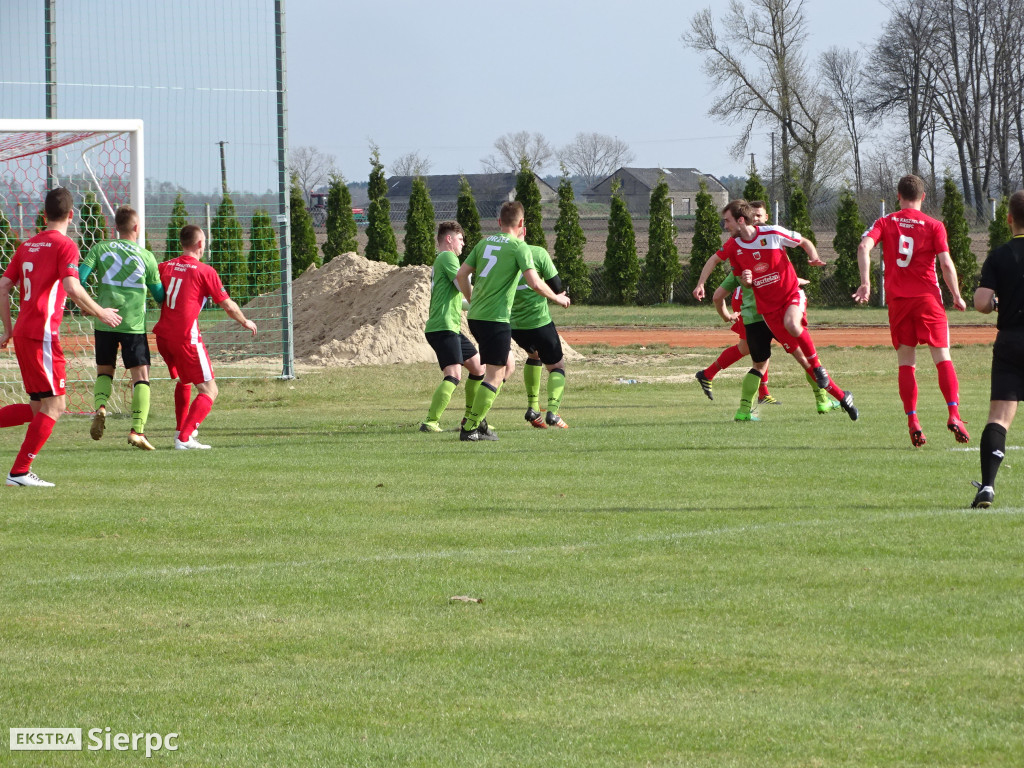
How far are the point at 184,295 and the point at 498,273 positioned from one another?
2930 millimetres

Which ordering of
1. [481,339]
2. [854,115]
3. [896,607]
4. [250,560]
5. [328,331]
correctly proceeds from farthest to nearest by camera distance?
[854,115] < [328,331] < [481,339] < [250,560] < [896,607]

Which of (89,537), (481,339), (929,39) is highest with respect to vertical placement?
(929,39)

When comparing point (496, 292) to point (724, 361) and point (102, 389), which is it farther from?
point (102, 389)

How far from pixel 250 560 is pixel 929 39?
5636 centimetres

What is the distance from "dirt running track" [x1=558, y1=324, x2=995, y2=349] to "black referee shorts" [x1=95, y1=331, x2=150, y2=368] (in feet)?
52.0

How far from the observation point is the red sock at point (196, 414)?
38.5ft

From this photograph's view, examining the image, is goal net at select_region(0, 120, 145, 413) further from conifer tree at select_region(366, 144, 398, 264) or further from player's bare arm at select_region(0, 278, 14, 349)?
conifer tree at select_region(366, 144, 398, 264)

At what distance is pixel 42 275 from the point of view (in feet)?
31.5

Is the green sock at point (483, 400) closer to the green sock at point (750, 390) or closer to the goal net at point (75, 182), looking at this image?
the green sock at point (750, 390)

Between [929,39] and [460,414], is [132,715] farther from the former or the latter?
[929,39]

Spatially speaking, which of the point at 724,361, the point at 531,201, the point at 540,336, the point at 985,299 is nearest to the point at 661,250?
the point at 531,201

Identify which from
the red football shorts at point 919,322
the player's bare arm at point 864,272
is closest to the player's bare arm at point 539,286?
the player's bare arm at point 864,272

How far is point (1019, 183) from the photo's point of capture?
58.0 metres

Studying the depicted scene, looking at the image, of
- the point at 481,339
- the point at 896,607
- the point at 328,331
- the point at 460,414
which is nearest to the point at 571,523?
the point at 896,607
